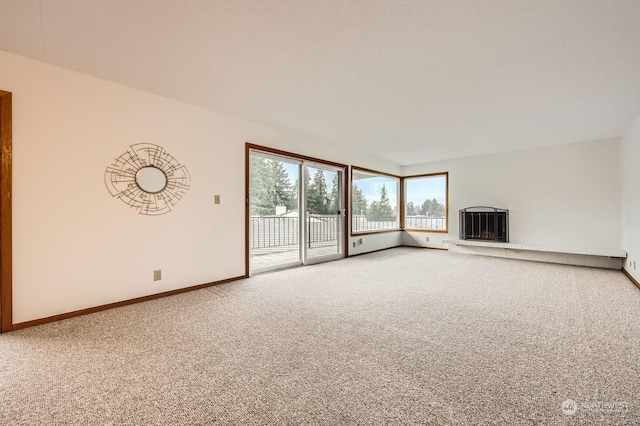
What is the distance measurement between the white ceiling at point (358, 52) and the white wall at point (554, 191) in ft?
5.29

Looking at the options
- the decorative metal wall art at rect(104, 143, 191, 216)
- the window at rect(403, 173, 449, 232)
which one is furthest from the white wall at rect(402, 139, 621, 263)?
the decorative metal wall art at rect(104, 143, 191, 216)

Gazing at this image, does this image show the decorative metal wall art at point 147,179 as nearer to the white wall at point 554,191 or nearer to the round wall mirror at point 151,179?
the round wall mirror at point 151,179

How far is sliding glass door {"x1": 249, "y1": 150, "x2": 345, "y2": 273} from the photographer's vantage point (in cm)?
477

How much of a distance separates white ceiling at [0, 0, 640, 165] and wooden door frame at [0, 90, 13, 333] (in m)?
0.54

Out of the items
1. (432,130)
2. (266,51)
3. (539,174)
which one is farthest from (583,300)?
(266,51)

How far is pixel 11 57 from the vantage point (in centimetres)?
237

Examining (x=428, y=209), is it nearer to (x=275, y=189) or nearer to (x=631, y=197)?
(x=631, y=197)

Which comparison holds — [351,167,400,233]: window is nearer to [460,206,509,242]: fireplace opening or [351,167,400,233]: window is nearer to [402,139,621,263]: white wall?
[402,139,621,263]: white wall

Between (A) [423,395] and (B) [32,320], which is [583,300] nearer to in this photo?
(A) [423,395]

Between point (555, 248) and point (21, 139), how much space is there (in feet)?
24.8

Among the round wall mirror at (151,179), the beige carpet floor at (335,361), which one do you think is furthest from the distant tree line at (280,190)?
the beige carpet floor at (335,361)

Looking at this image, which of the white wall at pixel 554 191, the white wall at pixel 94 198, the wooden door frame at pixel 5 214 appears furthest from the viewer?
the white wall at pixel 554 191

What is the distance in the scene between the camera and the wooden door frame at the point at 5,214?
7.53 feet

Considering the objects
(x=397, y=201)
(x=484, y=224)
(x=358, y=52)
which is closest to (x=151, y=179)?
(x=358, y=52)
